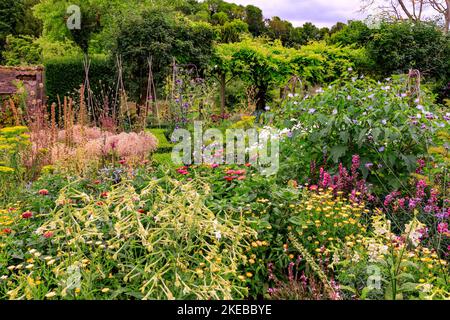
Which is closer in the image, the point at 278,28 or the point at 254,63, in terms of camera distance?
the point at 254,63

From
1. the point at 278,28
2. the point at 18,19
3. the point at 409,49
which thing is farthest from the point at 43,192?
the point at 18,19

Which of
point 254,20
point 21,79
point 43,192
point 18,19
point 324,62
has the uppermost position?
point 18,19

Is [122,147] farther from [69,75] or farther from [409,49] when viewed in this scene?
[409,49]

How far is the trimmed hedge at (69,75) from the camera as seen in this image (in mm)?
11359

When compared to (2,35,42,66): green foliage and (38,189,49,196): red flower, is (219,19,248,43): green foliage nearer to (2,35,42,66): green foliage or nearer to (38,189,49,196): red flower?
(2,35,42,66): green foliage

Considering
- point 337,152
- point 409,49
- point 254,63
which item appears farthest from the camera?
point 409,49

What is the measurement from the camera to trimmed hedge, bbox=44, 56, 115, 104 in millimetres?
11359

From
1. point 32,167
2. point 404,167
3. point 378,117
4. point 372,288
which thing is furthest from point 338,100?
point 32,167

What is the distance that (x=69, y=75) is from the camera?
451 inches

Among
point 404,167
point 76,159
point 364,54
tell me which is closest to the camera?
point 404,167

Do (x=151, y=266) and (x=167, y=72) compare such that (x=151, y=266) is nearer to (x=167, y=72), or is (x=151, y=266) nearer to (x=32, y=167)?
(x=32, y=167)

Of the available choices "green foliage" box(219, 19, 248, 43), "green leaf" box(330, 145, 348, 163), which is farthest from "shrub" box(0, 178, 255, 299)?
"green foliage" box(219, 19, 248, 43)

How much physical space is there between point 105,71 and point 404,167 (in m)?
8.61

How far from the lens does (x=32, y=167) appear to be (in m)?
5.61
